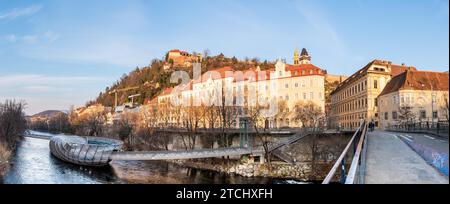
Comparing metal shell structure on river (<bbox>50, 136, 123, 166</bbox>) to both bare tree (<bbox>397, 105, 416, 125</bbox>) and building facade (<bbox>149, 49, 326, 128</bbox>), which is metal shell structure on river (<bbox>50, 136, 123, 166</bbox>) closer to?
building facade (<bbox>149, 49, 326, 128</bbox>)

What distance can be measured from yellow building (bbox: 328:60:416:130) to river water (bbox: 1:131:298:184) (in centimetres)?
698

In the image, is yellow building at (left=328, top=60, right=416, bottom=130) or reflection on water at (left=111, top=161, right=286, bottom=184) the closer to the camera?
reflection on water at (left=111, top=161, right=286, bottom=184)

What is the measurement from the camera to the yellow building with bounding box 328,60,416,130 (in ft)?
55.0

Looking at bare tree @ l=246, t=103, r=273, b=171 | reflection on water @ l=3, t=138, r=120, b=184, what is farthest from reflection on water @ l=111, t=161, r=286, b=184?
bare tree @ l=246, t=103, r=273, b=171

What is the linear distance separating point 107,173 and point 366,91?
13.7m

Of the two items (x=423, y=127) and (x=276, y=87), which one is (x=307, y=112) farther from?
(x=423, y=127)

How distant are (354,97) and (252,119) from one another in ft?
24.3

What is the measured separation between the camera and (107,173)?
14.6 meters

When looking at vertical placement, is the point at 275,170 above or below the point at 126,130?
below

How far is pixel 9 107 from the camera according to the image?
1888 centimetres

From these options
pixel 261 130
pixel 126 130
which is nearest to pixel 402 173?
pixel 261 130

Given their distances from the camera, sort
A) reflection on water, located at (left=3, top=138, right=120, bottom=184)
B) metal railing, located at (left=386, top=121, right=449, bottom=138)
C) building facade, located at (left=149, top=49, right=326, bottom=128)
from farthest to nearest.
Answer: building facade, located at (left=149, top=49, right=326, bottom=128) → reflection on water, located at (left=3, top=138, right=120, bottom=184) → metal railing, located at (left=386, top=121, right=449, bottom=138)

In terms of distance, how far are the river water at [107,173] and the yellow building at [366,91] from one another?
275 inches
